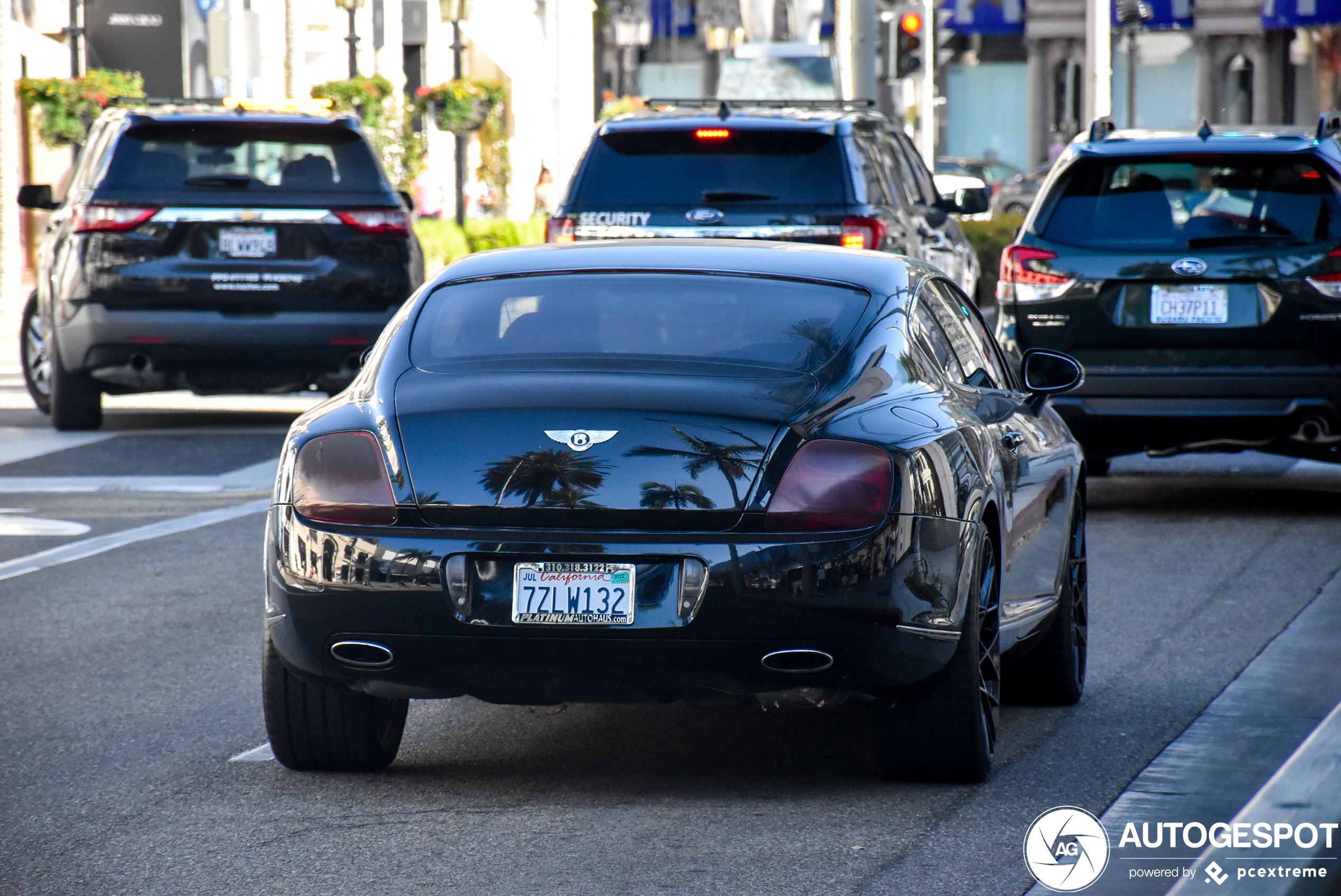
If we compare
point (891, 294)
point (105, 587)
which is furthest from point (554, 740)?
point (105, 587)

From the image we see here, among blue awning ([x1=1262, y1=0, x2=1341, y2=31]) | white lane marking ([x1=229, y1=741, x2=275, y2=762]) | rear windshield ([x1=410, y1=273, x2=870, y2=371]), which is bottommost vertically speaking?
white lane marking ([x1=229, y1=741, x2=275, y2=762])

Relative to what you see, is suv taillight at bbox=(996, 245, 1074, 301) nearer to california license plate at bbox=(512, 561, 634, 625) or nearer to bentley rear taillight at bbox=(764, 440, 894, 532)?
bentley rear taillight at bbox=(764, 440, 894, 532)

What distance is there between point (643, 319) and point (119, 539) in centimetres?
499

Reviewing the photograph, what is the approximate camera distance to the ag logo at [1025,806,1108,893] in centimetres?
487

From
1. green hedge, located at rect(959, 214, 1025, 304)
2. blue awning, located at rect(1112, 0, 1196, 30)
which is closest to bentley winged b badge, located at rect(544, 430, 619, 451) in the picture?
green hedge, located at rect(959, 214, 1025, 304)

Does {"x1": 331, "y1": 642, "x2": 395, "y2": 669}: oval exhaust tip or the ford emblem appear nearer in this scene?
{"x1": 331, "y1": 642, "x2": 395, "y2": 669}: oval exhaust tip

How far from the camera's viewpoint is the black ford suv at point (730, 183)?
12312 millimetres

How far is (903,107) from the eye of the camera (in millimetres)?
36750

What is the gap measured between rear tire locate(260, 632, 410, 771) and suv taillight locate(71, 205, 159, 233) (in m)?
8.06

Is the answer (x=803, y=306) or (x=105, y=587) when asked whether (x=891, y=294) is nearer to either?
(x=803, y=306)

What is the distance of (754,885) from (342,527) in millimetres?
1317

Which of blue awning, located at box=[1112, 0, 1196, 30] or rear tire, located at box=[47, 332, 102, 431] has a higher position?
blue awning, located at box=[1112, 0, 1196, 30]

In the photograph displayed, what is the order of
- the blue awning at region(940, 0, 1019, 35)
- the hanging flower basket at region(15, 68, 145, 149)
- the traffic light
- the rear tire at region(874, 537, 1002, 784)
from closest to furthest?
the rear tire at region(874, 537, 1002, 784), the hanging flower basket at region(15, 68, 145, 149), the traffic light, the blue awning at region(940, 0, 1019, 35)

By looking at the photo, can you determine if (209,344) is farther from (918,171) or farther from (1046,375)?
(1046,375)
